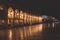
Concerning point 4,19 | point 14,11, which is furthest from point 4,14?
point 14,11

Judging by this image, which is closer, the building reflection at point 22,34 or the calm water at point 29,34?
the calm water at point 29,34

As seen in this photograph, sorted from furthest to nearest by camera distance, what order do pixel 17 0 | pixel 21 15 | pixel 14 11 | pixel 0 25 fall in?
pixel 21 15, pixel 14 11, pixel 17 0, pixel 0 25

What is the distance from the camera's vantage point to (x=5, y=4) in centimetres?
4859

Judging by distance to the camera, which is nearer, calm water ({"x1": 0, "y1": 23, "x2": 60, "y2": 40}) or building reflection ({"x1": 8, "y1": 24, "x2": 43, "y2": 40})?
calm water ({"x1": 0, "y1": 23, "x2": 60, "y2": 40})

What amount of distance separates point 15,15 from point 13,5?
21.9 feet

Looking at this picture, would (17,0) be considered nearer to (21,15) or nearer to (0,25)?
(0,25)

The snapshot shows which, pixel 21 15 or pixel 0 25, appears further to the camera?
pixel 21 15

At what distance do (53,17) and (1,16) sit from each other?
127522mm

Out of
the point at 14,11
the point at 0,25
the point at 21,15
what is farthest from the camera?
the point at 21,15

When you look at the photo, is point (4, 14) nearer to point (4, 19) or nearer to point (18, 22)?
point (4, 19)

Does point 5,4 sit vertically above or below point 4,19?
above

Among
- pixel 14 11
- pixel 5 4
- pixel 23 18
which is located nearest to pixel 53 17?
pixel 23 18

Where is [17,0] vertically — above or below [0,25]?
above

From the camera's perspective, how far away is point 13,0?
55.2 meters
